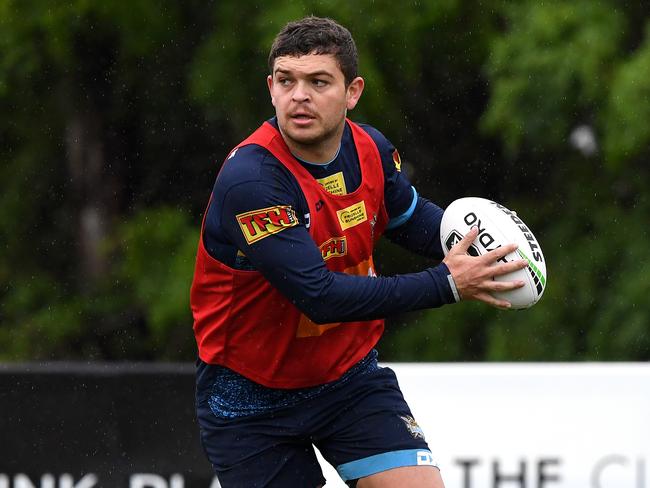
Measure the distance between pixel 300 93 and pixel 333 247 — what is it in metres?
0.52

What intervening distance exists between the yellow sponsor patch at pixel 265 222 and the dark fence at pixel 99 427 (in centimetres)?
270

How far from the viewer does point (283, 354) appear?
4.16 meters

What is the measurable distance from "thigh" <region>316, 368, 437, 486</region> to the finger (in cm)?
59

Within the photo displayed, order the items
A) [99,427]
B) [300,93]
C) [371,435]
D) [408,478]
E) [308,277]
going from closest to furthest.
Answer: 1. [308,277]
2. [300,93]
3. [408,478]
4. [371,435]
5. [99,427]

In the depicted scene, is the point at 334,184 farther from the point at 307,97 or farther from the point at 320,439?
the point at 320,439

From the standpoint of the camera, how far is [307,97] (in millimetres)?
3992

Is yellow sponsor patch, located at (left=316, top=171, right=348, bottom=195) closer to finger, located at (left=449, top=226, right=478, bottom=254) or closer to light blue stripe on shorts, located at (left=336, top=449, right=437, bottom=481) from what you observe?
finger, located at (left=449, top=226, right=478, bottom=254)

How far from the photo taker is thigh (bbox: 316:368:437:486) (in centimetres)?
416

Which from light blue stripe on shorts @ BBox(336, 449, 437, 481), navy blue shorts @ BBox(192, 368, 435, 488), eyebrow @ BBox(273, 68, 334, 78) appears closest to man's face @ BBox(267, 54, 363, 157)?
eyebrow @ BBox(273, 68, 334, 78)

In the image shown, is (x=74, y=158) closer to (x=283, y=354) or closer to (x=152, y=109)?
(x=152, y=109)

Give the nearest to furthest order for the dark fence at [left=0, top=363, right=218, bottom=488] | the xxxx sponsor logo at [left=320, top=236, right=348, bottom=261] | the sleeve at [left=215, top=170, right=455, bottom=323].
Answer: the sleeve at [left=215, top=170, right=455, bottom=323]
the xxxx sponsor logo at [left=320, top=236, right=348, bottom=261]
the dark fence at [left=0, top=363, right=218, bottom=488]

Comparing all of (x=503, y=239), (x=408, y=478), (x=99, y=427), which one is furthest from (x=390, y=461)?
(x=99, y=427)

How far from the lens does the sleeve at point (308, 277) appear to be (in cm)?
389

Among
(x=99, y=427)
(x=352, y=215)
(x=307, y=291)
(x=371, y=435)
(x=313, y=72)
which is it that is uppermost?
(x=313, y=72)
